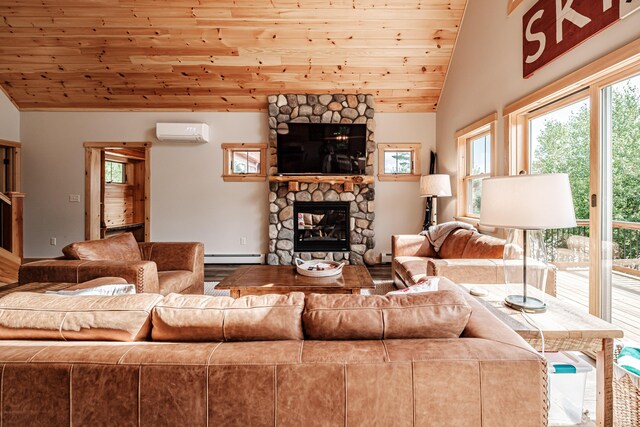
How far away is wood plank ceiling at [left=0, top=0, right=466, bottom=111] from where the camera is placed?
168 inches

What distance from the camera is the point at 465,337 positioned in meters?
1.17

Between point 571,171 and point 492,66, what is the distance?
1602mm

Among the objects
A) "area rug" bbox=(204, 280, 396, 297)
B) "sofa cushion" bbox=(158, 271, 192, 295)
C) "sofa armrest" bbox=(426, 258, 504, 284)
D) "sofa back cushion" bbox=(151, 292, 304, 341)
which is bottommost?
"area rug" bbox=(204, 280, 396, 297)

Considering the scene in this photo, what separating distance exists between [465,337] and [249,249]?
4.84 metres

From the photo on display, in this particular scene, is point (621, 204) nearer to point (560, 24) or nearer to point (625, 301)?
point (625, 301)

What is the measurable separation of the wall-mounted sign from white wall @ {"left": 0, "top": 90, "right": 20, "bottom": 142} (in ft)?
24.1

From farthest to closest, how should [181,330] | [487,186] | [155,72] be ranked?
[155,72]
[487,186]
[181,330]

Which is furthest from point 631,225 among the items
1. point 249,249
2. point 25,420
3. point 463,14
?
point 249,249

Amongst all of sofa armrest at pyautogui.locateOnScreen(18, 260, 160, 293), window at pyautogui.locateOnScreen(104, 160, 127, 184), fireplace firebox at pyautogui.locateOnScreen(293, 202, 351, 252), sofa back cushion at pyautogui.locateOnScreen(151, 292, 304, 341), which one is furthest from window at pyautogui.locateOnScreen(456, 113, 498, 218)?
window at pyautogui.locateOnScreen(104, 160, 127, 184)

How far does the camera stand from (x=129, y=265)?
2564mm

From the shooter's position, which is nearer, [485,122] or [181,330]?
[181,330]

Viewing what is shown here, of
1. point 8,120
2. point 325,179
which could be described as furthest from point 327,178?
point 8,120

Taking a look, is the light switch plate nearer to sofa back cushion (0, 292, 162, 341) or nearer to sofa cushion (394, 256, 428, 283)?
sofa cushion (394, 256, 428, 283)

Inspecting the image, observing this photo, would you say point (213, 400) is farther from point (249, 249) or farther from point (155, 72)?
point (155, 72)
